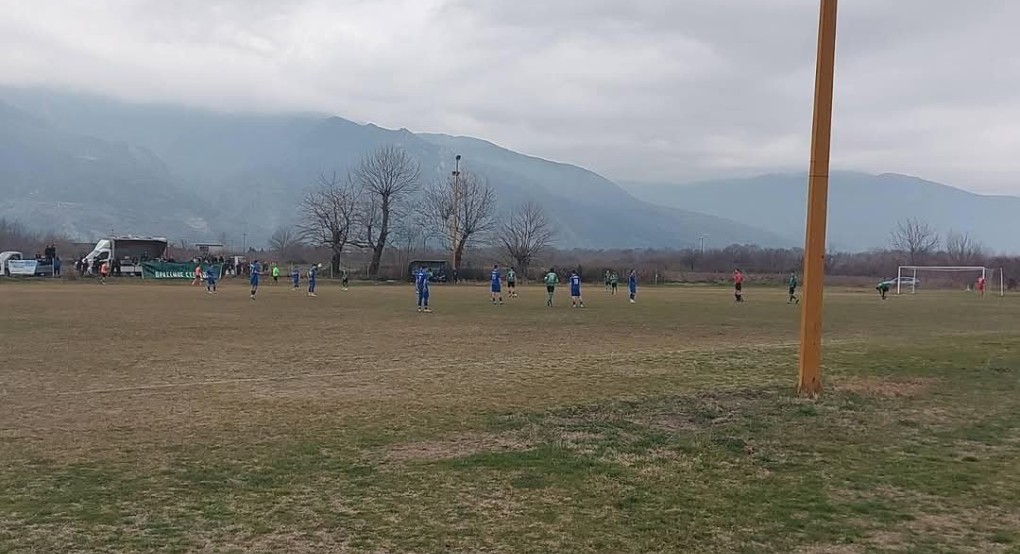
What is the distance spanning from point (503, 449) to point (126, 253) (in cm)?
6965

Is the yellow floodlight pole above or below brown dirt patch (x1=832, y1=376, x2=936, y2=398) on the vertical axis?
above

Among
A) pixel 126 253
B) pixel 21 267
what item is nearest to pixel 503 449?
pixel 21 267

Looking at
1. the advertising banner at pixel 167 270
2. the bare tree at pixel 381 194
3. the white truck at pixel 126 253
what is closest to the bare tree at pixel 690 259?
the bare tree at pixel 381 194

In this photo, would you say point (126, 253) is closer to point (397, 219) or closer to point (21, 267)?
point (21, 267)

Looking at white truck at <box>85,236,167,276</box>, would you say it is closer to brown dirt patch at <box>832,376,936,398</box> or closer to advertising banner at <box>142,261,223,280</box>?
advertising banner at <box>142,261,223,280</box>

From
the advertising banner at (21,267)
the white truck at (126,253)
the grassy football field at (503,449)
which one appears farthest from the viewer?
the white truck at (126,253)

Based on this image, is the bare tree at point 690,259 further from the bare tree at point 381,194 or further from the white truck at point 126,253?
the white truck at point 126,253

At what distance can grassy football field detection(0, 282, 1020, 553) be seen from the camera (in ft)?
20.7

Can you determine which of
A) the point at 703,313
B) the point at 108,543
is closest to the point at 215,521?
the point at 108,543

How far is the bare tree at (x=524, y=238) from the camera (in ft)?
307

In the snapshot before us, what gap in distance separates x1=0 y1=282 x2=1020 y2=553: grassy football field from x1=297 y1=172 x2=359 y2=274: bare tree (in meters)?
67.5

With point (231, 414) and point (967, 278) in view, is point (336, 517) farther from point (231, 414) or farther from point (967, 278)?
point (967, 278)

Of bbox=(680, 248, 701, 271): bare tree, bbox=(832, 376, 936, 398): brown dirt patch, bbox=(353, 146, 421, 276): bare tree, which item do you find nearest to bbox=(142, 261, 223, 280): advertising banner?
bbox=(353, 146, 421, 276): bare tree

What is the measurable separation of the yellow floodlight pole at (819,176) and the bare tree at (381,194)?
72628 mm
